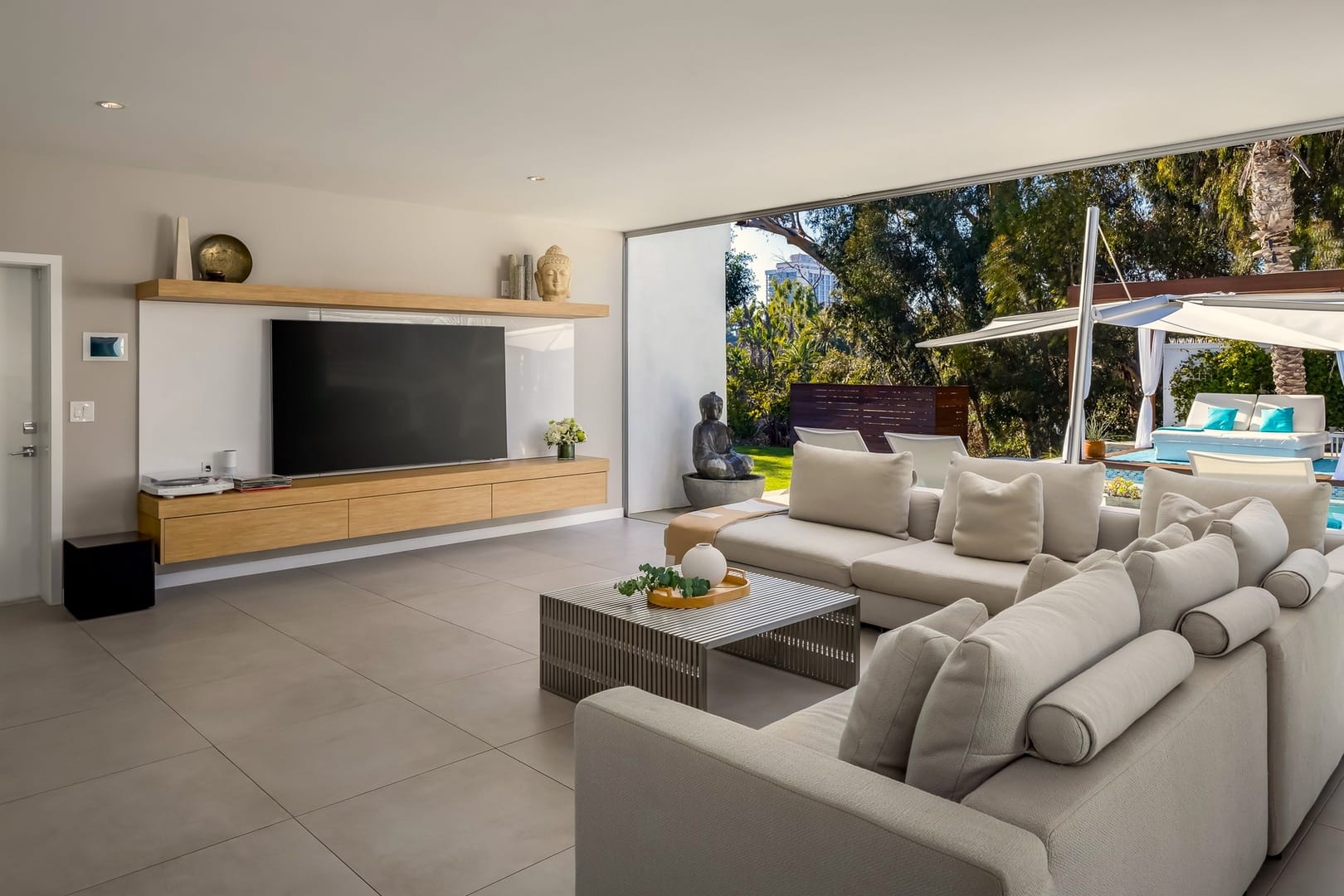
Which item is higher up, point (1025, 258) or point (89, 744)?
point (1025, 258)

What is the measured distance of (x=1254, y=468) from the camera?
4.60 metres

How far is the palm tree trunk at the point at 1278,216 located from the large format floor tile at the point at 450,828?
11.4 m

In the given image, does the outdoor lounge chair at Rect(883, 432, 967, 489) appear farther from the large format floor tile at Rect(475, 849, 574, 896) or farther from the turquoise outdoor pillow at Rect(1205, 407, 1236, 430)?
the turquoise outdoor pillow at Rect(1205, 407, 1236, 430)

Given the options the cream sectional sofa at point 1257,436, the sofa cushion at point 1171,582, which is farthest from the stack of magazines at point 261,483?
the cream sectional sofa at point 1257,436

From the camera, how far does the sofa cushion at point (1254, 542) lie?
8.99 feet

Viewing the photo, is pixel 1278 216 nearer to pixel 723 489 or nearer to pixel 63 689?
pixel 723 489

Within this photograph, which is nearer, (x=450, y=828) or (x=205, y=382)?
(x=450, y=828)

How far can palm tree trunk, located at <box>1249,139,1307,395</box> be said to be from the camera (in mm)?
11000

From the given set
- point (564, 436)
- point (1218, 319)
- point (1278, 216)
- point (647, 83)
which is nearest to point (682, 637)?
point (647, 83)

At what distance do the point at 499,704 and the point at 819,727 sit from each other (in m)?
1.76

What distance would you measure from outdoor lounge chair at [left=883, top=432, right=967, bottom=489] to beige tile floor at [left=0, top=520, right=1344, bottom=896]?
2.62 meters

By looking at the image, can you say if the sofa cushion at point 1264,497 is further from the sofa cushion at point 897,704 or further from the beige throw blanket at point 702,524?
the sofa cushion at point 897,704

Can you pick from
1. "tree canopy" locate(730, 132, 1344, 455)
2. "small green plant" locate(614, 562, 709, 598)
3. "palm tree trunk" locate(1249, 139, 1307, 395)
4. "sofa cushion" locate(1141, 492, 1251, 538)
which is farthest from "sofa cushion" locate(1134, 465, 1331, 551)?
Answer: "palm tree trunk" locate(1249, 139, 1307, 395)

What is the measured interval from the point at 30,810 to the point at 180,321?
353 cm
